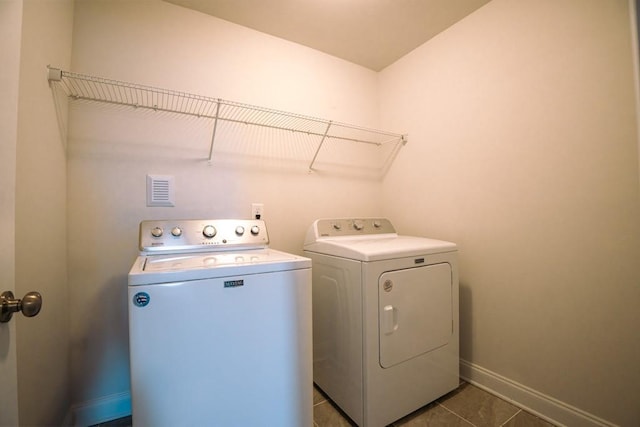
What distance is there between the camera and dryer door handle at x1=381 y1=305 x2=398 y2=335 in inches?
49.2

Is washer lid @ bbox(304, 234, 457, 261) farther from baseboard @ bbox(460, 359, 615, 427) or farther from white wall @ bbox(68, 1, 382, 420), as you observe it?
baseboard @ bbox(460, 359, 615, 427)

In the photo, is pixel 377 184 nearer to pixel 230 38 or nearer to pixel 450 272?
pixel 450 272

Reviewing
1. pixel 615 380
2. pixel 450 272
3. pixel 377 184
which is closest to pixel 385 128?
pixel 377 184

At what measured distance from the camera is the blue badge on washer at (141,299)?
2.58 feet

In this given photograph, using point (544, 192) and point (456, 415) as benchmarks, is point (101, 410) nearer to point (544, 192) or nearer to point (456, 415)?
point (456, 415)

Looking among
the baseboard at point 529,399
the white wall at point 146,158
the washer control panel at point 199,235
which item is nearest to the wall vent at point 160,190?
the white wall at point 146,158

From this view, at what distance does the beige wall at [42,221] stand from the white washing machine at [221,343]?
1.18 feet

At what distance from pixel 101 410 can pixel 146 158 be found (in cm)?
138

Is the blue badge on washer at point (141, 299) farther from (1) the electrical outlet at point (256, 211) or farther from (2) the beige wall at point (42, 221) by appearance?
(1) the electrical outlet at point (256, 211)

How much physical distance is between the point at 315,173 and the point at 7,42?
1571 millimetres

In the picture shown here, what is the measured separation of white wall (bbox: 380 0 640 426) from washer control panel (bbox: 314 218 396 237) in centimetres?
39

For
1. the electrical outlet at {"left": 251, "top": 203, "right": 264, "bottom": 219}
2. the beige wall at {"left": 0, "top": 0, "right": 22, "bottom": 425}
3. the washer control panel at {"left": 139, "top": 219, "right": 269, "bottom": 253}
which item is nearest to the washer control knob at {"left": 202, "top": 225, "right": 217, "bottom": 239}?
the washer control panel at {"left": 139, "top": 219, "right": 269, "bottom": 253}

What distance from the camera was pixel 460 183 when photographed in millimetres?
1705

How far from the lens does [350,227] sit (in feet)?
5.82
